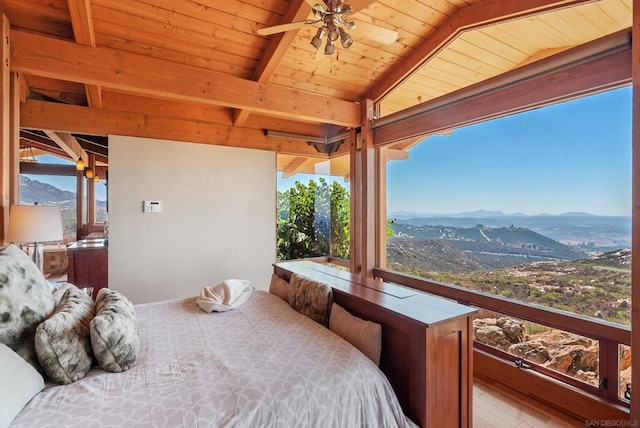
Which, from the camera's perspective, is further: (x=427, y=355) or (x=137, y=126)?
(x=137, y=126)

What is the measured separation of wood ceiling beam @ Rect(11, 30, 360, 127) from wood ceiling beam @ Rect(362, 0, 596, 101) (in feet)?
2.21

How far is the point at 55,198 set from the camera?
761 centimetres

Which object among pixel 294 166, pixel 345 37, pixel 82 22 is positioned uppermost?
pixel 82 22

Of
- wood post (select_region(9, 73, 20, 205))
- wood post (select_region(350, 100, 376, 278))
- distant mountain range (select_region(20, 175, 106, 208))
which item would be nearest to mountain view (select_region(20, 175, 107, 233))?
distant mountain range (select_region(20, 175, 106, 208))

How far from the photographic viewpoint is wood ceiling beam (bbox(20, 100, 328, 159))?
10.8 ft

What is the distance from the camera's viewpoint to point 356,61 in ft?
11.0

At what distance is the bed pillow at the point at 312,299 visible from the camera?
6.97 ft

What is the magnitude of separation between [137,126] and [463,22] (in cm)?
364

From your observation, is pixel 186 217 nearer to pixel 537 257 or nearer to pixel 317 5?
pixel 317 5

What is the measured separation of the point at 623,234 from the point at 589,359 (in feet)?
2.86

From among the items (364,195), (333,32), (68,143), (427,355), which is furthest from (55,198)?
(427,355)

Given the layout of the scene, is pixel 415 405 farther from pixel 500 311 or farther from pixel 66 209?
pixel 66 209

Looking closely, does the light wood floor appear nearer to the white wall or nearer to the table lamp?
the white wall

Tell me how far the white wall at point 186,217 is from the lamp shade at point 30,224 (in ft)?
3.97
